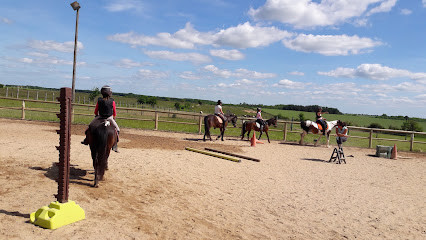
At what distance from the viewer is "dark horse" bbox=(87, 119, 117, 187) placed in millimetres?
5406

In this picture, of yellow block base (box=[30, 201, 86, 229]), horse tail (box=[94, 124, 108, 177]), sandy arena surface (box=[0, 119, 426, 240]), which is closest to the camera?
yellow block base (box=[30, 201, 86, 229])

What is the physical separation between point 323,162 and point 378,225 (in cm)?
599

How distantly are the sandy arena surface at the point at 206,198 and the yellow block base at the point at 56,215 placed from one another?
88mm

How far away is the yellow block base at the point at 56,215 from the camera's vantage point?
3.66 m

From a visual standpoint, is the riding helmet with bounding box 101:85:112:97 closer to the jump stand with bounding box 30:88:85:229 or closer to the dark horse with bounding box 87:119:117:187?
the dark horse with bounding box 87:119:117:187

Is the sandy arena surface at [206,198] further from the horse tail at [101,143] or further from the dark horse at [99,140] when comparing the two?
the horse tail at [101,143]

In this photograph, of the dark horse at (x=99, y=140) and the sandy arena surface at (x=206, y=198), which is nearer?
the sandy arena surface at (x=206, y=198)

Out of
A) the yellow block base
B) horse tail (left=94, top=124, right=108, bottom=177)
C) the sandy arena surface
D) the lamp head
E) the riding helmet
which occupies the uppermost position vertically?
the lamp head

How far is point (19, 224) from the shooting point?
145 inches

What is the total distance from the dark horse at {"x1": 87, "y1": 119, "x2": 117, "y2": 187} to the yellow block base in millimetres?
1538

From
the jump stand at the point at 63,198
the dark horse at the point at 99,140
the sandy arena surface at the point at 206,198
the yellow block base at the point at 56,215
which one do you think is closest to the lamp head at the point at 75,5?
the sandy arena surface at the point at 206,198

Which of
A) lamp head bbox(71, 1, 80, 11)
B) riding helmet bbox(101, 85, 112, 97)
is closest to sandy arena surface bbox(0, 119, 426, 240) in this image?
riding helmet bbox(101, 85, 112, 97)

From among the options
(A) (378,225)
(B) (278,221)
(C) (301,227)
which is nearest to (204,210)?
(B) (278,221)

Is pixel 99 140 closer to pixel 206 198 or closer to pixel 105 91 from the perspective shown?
pixel 105 91
